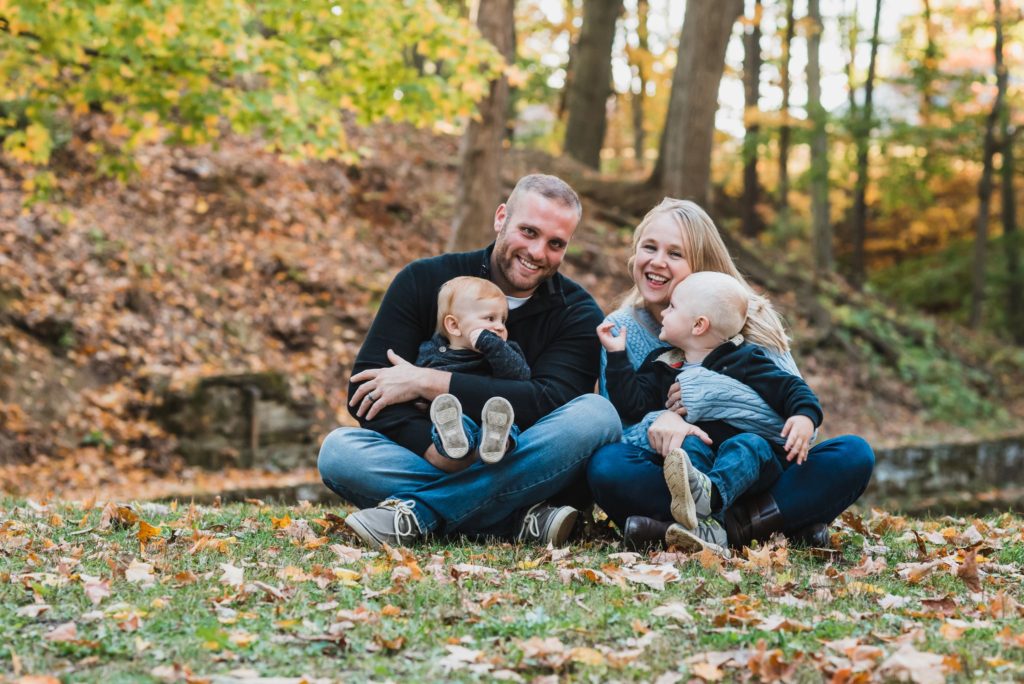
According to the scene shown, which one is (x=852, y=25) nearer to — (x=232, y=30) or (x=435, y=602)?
(x=232, y=30)

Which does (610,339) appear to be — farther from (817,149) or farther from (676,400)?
(817,149)

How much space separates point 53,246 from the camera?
10.2 metres

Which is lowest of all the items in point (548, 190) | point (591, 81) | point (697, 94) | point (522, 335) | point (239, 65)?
point (522, 335)

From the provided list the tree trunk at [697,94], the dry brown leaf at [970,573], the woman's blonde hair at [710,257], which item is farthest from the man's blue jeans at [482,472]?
the tree trunk at [697,94]

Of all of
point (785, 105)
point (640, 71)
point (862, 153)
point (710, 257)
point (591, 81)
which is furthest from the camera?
point (785, 105)

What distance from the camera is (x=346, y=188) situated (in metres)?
14.0

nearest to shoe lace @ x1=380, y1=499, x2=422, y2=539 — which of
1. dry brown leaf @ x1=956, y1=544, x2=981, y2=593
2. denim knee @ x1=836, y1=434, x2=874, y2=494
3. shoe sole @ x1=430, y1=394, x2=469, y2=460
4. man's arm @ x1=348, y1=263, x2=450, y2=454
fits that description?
man's arm @ x1=348, y1=263, x2=450, y2=454

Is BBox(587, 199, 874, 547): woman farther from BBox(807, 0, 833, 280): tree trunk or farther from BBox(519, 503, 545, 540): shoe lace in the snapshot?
BBox(807, 0, 833, 280): tree trunk

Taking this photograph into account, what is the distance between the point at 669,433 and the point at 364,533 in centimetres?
133

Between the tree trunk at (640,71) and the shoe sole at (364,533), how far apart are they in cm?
1598

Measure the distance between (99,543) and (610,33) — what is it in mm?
15562

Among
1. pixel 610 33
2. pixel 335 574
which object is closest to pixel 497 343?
pixel 335 574

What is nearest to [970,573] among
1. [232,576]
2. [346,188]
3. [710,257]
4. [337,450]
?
[710,257]

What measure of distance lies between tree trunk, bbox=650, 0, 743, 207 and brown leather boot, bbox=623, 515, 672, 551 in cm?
1064
